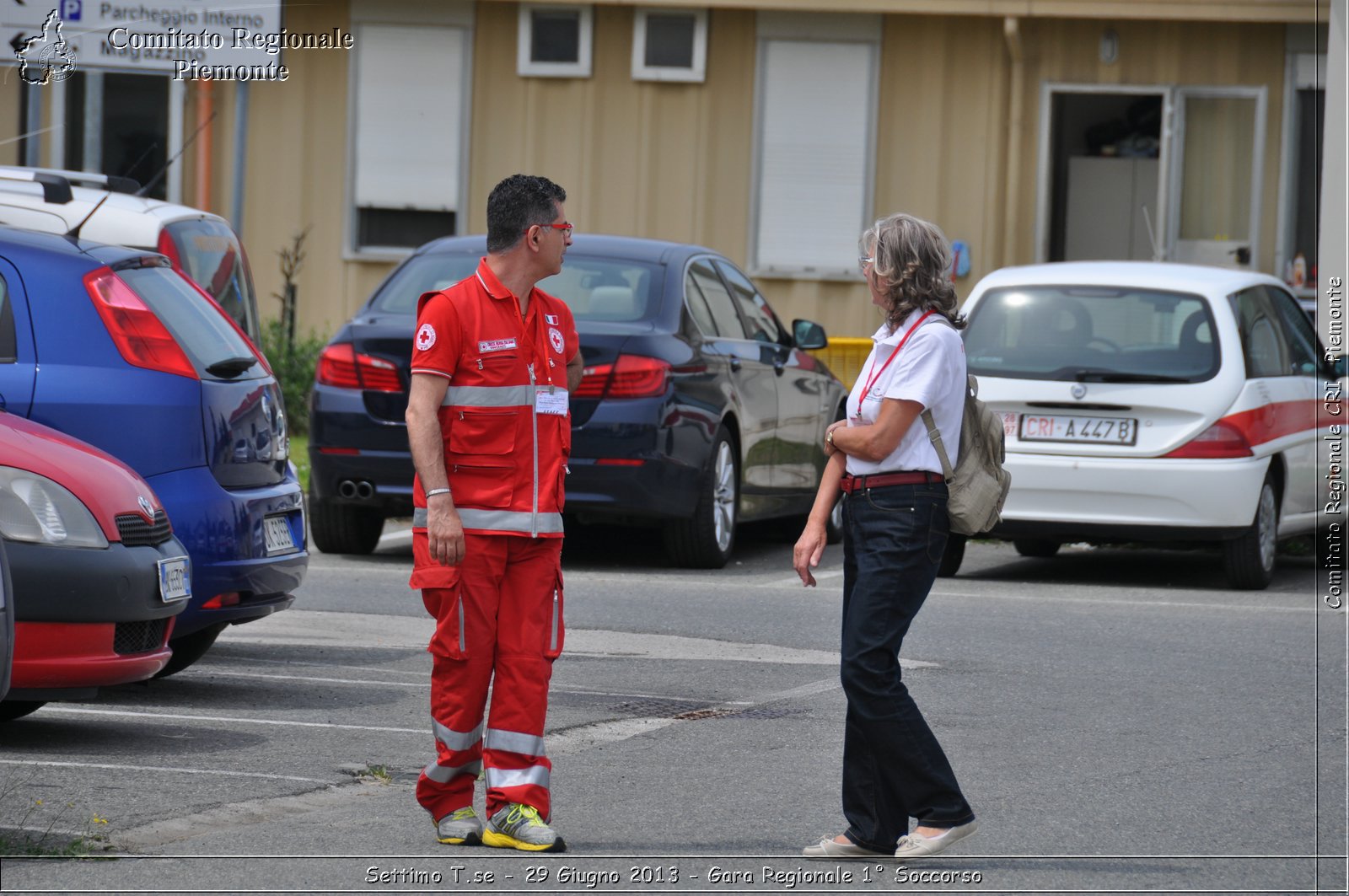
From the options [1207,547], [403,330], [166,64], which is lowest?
[1207,547]

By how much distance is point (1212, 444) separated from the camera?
11.2 metres

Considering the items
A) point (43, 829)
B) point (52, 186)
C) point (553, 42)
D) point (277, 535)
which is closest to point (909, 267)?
point (43, 829)

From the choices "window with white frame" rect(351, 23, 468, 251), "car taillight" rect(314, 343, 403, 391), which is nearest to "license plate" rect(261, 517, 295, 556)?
"car taillight" rect(314, 343, 403, 391)

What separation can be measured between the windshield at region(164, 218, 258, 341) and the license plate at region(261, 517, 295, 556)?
9.56 feet

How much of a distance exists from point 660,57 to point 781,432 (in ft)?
29.7

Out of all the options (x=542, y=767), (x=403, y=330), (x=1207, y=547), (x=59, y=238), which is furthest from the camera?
(x=1207, y=547)

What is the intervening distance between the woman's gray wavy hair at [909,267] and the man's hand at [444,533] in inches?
47.2

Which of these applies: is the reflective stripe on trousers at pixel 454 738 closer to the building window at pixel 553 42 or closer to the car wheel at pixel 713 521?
the car wheel at pixel 713 521

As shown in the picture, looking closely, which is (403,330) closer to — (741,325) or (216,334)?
(741,325)

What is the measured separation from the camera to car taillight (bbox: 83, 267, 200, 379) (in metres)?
7.44

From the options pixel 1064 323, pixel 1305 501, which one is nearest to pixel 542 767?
pixel 1064 323

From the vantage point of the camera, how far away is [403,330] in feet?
36.7

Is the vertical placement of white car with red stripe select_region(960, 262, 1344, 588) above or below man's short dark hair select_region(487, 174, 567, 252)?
below

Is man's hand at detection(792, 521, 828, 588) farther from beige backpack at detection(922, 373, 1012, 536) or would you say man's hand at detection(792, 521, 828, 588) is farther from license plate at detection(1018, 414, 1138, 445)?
license plate at detection(1018, 414, 1138, 445)
